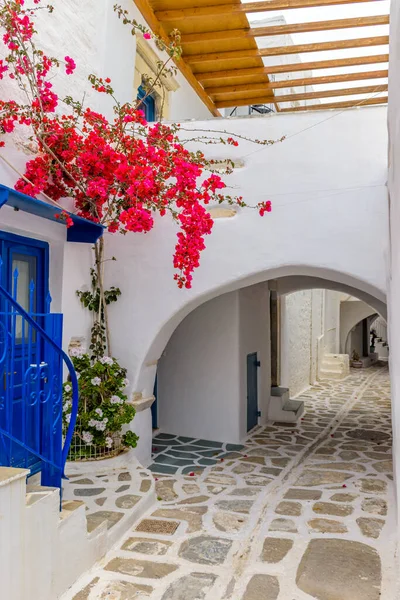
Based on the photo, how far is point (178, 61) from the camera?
24.5 ft

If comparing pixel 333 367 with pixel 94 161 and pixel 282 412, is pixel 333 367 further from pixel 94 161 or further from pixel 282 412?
pixel 94 161

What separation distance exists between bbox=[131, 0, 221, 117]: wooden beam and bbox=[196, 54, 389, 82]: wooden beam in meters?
0.24

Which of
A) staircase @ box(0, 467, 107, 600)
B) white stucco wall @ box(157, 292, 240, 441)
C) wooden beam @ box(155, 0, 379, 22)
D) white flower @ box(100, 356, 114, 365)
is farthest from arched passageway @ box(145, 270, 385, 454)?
staircase @ box(0, 467, 107, 600)

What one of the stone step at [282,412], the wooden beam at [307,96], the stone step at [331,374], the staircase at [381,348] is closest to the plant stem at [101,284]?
the wooden beam at [307,96]

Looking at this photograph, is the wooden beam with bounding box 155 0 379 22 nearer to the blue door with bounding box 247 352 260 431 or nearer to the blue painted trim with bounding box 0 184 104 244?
the blue painted trim with bounding box 0 184 104 244

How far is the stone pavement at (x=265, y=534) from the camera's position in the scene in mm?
3447

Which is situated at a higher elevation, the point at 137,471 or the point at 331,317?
the point at 331,317

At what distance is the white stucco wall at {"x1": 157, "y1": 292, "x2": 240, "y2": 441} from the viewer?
775 centimetres

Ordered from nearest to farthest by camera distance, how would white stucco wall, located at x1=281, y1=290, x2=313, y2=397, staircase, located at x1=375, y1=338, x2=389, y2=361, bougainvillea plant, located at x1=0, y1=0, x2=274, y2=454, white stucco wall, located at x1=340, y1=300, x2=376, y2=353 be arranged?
bougainvillea plant, located at x1=0, y1=0, x2=274, y2=454 < white stucco wall, located at x1=281, y1=290, x2=313, y2=397 < white stucco wall, located at x1=340, y1=300, x2=376, y2=353 < staircase, located at x1=375, y1=338, x2=389, y2=361

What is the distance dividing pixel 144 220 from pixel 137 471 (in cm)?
254

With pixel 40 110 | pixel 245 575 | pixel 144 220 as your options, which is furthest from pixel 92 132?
pixel 245 575

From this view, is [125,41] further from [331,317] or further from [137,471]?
[331,317]

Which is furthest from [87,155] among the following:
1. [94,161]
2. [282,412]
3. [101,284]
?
[282,412]

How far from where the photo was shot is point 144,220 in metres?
4.73
